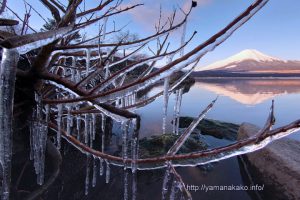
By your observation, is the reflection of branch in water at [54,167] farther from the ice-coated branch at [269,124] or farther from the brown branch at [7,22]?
the ice-coated branch at [269,124]

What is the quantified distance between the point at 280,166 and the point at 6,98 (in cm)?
619

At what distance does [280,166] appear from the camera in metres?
6.04

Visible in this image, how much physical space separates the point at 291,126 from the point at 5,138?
4.95ft

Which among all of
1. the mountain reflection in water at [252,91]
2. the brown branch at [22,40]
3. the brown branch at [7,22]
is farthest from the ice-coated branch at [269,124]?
the mountain reflection in water at [252,91]

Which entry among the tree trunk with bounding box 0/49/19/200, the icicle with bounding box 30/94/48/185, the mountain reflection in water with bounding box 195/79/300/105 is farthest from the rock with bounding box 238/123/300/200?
the mountain reflection in water with bounding box 195/79/300/105

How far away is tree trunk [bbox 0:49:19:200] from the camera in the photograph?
132cm

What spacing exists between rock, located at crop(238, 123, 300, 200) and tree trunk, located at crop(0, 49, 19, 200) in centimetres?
552

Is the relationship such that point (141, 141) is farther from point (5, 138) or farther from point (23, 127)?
point (5, 138)

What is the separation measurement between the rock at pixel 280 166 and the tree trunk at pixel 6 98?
5.52m

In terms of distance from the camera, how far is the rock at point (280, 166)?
5491mm

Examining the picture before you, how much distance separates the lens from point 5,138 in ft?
5.00

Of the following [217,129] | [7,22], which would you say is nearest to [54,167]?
[7,22]

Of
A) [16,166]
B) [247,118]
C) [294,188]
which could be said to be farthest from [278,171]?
[247,118]

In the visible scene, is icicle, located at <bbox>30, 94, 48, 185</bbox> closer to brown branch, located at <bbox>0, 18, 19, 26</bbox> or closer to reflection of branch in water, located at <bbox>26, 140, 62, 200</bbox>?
reflection of branch in water, located at <bbox>26, 140, 62, 200</bbox>
